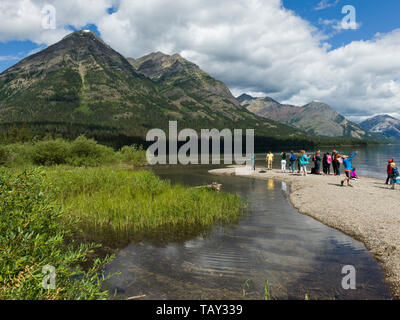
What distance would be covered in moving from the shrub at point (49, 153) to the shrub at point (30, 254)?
1693 inches

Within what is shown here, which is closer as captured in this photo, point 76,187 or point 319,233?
point 319,233

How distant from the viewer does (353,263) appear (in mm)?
9461

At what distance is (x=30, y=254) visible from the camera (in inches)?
198

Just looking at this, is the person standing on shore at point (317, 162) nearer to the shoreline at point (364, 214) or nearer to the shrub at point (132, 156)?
the shoreline at point (364, 214)

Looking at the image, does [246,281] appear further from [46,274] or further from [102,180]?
[102,180]

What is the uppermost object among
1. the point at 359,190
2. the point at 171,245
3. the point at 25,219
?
the point at 25,219

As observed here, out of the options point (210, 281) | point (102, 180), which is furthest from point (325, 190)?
point (102, 180)

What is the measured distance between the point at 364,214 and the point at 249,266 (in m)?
9.99

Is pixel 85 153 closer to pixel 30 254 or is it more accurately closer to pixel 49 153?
pixel 49 153

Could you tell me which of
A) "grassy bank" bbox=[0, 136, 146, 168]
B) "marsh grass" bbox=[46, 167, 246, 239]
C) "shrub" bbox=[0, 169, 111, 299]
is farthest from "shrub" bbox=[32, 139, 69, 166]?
"shrub" bbox=[0, 169, 111, 299]

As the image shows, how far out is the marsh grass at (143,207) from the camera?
14484mm

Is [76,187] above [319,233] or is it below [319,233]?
above

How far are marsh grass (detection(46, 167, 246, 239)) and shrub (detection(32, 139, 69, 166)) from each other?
27.6 meters
